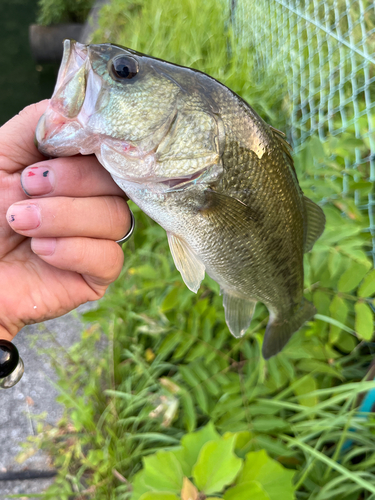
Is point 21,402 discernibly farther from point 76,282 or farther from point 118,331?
point 76,282

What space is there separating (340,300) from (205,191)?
25.8 inches

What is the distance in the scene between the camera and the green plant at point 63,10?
632 centimetres

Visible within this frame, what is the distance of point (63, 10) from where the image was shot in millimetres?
6430

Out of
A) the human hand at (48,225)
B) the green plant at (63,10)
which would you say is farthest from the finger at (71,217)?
the green plant at (63,10)

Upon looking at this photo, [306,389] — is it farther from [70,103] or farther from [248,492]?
[70,103]

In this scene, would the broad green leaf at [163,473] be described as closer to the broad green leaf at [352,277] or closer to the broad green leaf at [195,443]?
the broad green leaf at [195,443]

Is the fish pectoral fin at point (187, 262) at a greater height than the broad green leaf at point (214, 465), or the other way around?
the fish pectoral fin at point (187, 262)

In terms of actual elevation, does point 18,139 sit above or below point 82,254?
above

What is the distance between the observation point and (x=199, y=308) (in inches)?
55.0

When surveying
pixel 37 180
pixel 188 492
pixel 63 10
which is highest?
pixel 63 10

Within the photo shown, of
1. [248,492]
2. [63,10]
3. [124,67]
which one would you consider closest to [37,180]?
[124,67]

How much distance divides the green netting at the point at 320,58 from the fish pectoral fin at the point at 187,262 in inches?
42.1

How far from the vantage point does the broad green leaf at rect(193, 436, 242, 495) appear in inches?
30.4

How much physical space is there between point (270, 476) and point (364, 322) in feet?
1.84
